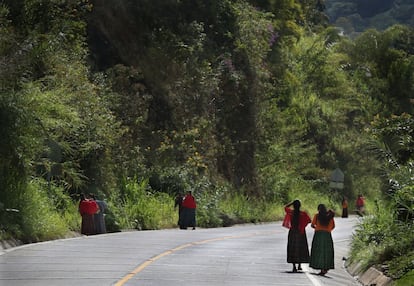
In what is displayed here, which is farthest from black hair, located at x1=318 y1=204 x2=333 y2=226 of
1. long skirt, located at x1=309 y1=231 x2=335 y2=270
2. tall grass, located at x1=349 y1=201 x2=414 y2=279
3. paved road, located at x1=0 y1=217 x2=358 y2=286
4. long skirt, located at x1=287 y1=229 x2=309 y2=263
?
tall grass, located at x1=349 y1=201 x2=414 y2=279

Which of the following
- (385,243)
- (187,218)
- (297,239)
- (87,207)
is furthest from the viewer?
(187,218)

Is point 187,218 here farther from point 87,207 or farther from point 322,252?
point 322,252

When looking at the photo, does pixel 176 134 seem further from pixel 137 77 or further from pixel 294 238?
pixel 294 238

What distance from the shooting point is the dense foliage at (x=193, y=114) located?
2698 centimetres

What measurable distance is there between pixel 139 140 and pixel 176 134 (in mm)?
2303

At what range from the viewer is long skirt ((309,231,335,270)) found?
21281mm

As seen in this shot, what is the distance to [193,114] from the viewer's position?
49.0 meters

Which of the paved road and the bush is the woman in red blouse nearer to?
the paved road

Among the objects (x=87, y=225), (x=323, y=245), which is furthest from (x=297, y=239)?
(x=87, y=225)

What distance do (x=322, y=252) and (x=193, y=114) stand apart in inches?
1108

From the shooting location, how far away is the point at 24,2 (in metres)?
31.8

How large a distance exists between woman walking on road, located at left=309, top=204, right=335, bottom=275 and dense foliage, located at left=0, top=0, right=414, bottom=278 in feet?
4.00

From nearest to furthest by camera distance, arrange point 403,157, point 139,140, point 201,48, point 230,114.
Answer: point 403,157 → point 139,140 → point 201,48 → point 230,114

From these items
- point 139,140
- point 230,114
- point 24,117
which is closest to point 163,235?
point 24,117
